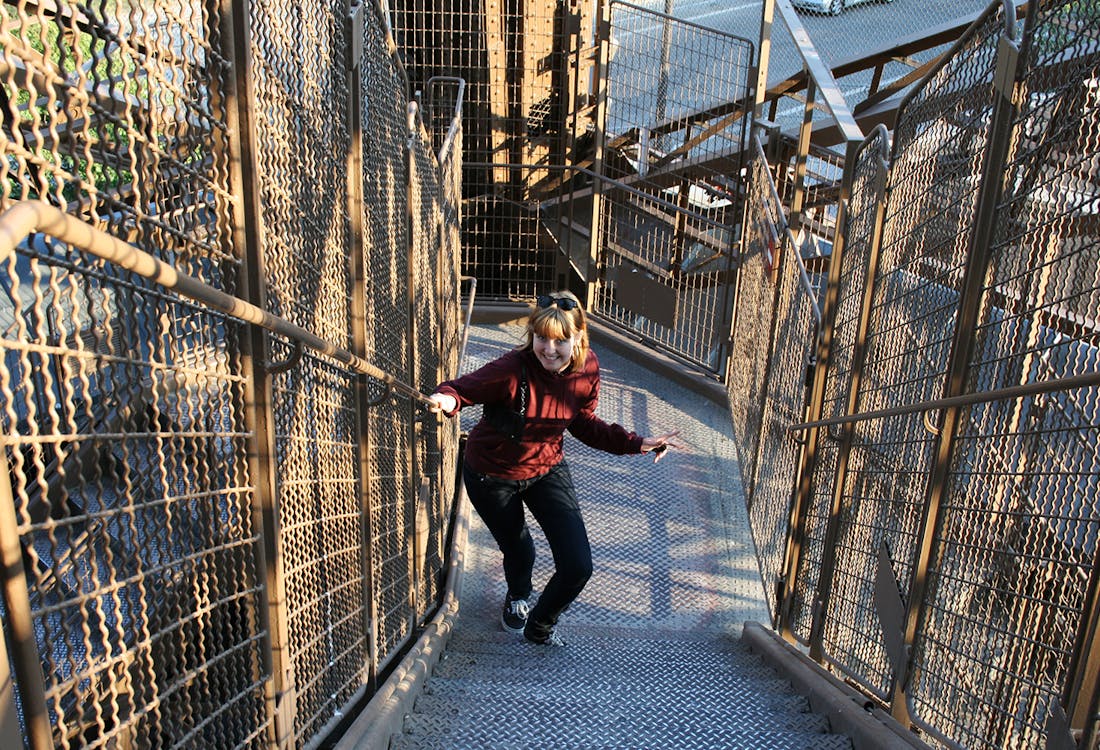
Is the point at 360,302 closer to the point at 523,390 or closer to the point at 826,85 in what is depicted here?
the point at 523,390

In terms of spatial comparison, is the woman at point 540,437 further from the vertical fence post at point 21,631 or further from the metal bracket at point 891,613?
the vertical fence post at point 21,631

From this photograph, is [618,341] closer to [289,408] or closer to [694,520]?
[694,520]

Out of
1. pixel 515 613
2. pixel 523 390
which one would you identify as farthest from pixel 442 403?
pixel 515 613

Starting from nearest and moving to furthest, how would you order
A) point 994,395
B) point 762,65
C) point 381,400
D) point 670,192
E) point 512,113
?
point 994,395 < point 381,400 < point 762,65 < point 670,192 < point 512,113

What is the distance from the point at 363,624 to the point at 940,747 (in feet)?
5.82

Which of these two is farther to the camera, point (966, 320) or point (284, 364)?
point (966, 320)

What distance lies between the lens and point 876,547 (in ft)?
10.3

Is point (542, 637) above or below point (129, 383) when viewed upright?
below

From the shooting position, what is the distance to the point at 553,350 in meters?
3.62

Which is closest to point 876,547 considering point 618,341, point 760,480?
point 760,480

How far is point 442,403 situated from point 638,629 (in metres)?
1.79

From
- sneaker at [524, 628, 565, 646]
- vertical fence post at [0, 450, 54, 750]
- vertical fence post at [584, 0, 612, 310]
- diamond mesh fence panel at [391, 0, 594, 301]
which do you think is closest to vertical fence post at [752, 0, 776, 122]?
vertical fence post at [584, 0, 612, 310]

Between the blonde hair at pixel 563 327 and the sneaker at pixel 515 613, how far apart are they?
126cm

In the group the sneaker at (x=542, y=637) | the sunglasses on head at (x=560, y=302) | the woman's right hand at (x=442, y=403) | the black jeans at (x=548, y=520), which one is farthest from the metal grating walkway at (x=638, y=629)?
the sunglasses on head at (x=560, y=302)
